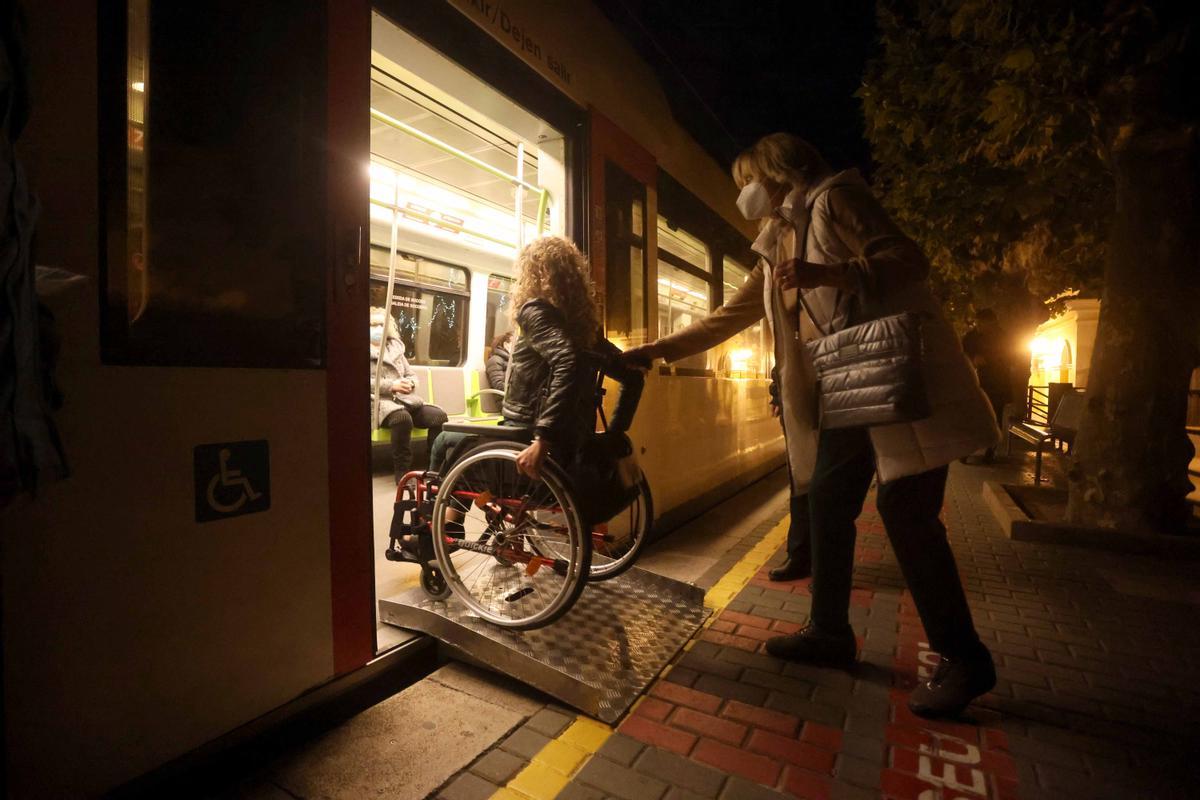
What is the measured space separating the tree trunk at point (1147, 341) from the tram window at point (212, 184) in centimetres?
546

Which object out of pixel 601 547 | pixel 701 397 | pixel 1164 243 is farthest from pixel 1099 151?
pixel 601 547

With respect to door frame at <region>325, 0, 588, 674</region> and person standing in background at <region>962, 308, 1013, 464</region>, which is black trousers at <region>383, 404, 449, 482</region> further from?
person standing in background at <region>962, 308, 1013, 464</region>

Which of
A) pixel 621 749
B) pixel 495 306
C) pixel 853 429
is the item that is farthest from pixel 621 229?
pixel 495 306

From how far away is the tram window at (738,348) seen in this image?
6.12m

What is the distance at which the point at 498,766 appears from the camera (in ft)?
6.50

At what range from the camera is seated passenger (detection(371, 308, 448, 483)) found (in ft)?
17.5

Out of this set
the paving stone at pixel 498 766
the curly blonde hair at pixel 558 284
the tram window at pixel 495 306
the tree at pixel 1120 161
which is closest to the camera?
the paving stone at pixel 498 766

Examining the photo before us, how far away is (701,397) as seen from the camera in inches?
206

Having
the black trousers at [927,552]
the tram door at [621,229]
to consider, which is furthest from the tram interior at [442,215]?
the black trousers at [927,552]

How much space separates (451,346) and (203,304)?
18.9 ft

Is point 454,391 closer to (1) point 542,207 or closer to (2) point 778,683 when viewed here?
(1) point 542,207

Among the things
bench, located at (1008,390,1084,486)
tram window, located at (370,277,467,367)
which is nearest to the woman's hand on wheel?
tram window, located at (370,277,467,367)

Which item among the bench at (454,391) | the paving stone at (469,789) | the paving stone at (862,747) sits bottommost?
the paving stone at (469,789)

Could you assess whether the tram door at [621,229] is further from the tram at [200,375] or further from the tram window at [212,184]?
the tram window at [212,184]
